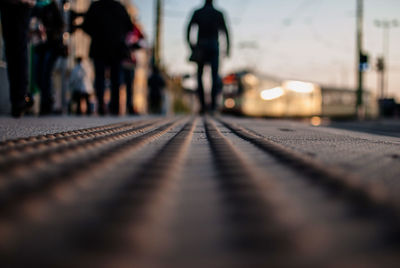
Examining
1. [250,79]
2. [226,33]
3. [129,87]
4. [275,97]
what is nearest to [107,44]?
[129,87]

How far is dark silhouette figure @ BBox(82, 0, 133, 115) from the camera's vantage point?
5.92m

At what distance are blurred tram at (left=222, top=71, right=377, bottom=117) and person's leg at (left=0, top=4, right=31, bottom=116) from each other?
12.6 m

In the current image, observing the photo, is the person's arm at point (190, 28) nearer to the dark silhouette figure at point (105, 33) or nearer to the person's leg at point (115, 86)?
the dark silhouette figure at point (105, 33)

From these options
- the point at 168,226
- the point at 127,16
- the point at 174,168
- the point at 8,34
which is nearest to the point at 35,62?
the point at 127,16

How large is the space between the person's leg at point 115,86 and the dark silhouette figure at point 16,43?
109 inches

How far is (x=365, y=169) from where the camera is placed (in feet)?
3.25

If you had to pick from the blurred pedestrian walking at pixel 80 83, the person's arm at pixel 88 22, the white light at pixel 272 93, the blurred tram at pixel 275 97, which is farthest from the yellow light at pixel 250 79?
the person's arm at pixel 88 22

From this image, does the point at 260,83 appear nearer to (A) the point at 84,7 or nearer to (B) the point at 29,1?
(A) the point at 84,7

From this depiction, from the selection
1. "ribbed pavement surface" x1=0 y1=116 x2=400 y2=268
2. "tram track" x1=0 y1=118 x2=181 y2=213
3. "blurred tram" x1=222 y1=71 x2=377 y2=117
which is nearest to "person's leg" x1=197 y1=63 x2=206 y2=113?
"tram track" x1=0 y1=118 x2=181 y2=213

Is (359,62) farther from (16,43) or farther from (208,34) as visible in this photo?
(16,43)

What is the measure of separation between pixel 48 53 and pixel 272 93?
13.1 metres

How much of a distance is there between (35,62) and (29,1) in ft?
10.3

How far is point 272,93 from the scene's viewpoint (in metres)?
17.4

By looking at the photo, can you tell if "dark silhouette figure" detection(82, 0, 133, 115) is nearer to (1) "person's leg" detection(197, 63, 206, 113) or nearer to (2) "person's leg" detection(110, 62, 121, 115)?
(2) "person's leg" detection(110, 62, 121, 115)
